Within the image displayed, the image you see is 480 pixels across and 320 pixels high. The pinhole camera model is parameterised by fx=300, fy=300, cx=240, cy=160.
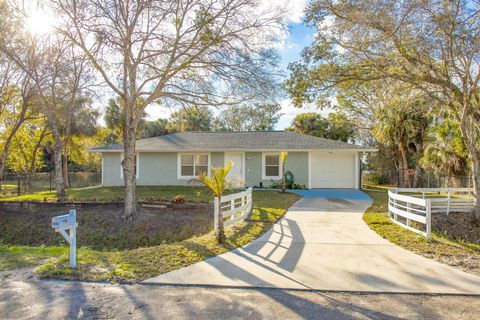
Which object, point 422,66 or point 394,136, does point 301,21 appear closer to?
point 422,66

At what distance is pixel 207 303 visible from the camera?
12.3 ft

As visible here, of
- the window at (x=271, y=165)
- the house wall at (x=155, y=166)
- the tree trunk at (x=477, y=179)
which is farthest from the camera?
the house wall at (x=155, y=166)

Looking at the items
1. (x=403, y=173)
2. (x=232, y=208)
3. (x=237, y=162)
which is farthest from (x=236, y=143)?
(x=403, y=173)

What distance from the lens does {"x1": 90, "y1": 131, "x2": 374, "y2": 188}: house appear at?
18.0m

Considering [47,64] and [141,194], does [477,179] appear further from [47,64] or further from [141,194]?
[47,64]

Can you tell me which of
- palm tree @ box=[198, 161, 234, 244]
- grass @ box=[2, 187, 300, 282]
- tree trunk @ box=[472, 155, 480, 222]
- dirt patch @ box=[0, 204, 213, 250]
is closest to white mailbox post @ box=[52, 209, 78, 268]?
grass @ box=[2, 187, 300, 282]

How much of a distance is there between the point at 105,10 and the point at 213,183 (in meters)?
6.85

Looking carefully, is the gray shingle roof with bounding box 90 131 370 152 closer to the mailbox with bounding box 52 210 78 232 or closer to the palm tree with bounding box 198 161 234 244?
the palm tree with bounding box 198 161 234 244

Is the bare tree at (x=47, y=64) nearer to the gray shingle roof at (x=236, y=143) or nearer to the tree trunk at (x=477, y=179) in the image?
the gray shingle roof at (x=236, y=143)

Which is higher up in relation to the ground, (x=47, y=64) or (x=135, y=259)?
(x=47, y=64)

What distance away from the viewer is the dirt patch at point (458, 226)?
8.41 m

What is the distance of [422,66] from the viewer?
8508 mm

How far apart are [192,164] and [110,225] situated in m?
8.44

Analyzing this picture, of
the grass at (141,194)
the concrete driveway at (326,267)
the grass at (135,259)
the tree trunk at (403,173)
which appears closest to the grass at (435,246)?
the concrete driveway at (326,267)
